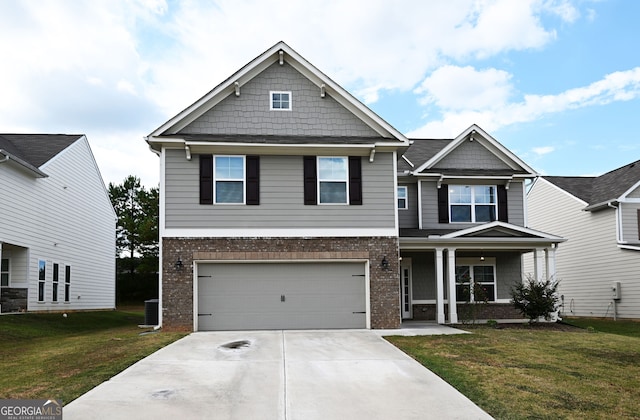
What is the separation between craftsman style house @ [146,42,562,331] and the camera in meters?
16.4

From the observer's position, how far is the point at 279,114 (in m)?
17.3

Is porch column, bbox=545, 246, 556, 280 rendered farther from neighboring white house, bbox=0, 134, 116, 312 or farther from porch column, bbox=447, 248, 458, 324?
neighboring white house, bbox=0, 134, 116, 312

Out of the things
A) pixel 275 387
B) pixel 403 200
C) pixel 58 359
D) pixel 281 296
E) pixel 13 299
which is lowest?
pixel 275 387

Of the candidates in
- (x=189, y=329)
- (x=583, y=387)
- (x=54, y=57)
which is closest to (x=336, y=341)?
(x=189, y=329)

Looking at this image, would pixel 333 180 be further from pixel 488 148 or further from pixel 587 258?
pixel 587 258

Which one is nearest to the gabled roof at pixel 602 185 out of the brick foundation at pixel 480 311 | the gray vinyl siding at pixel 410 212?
the brick foundation at pixel 480 311

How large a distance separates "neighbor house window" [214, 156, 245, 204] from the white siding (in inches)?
554

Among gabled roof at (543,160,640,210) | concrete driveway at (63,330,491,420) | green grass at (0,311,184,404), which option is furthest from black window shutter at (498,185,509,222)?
green grass at (0,311,184,404)

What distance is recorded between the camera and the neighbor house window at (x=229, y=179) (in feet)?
54.6

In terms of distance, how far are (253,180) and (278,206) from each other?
102 centimetres

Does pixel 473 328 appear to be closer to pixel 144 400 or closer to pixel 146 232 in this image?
pixel 144 400

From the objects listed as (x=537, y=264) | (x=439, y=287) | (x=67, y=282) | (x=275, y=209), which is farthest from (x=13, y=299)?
(x=537, y=264)

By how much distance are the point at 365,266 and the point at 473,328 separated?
3.59 metres

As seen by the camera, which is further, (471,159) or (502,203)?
(471,159)
